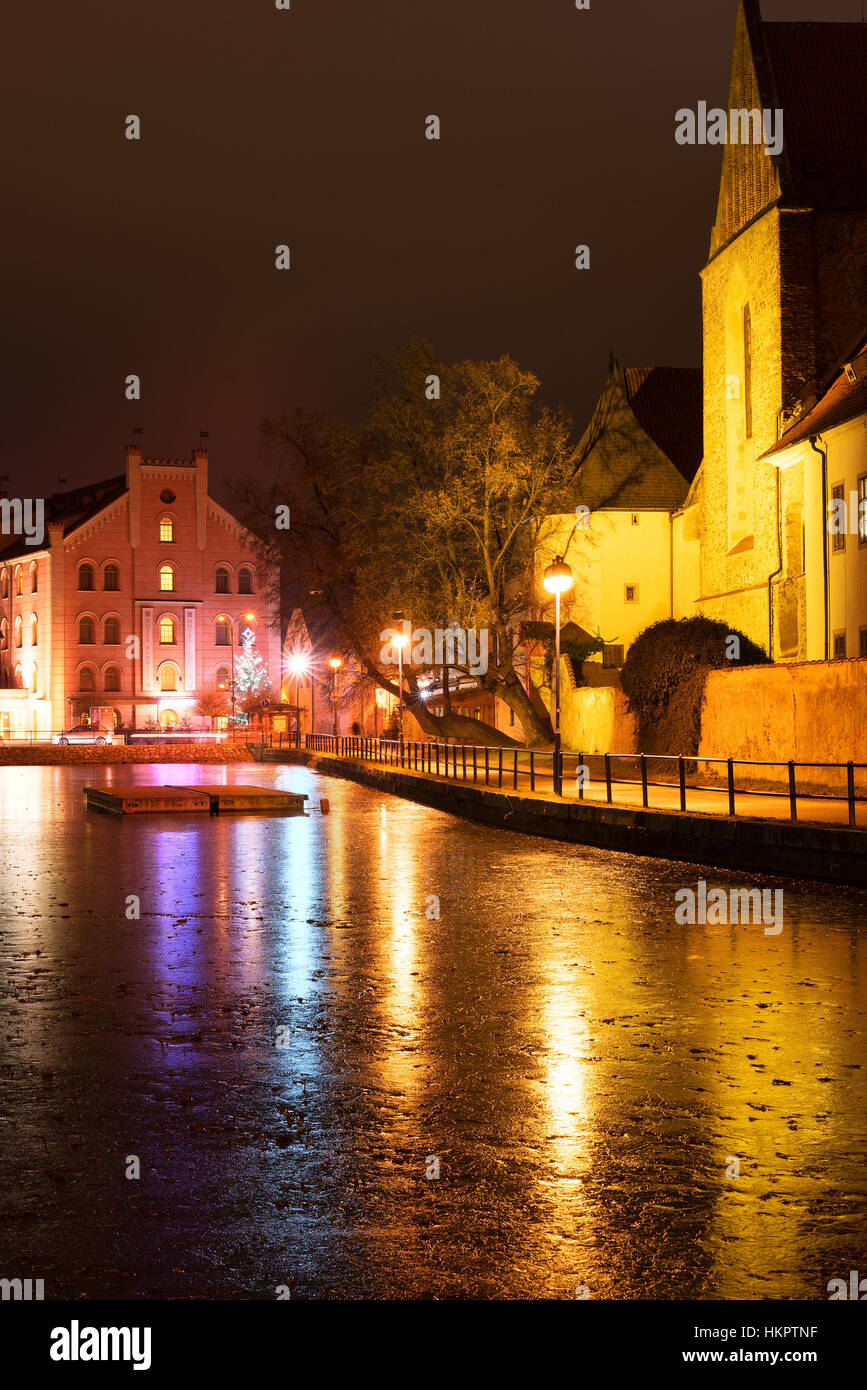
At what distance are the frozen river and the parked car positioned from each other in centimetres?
6527

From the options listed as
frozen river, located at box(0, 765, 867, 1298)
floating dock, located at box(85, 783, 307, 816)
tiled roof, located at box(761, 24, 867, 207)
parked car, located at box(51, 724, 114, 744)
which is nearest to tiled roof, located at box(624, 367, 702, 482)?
tiled roof, located at box(761, 24, 867, 207)

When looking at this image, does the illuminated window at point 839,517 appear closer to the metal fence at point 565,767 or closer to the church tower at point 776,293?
the church tower at point 776,293

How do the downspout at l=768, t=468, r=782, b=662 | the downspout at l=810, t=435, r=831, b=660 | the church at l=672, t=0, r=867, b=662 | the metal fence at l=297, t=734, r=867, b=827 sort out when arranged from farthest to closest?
the downspout at l=768, t=468, r=782, b=662, the church at l=672, t=0, r=867, b=662, the downspout at l=810, t=435, r=831, b=660, the metal fence at l=297, t=734, r=867, b=827

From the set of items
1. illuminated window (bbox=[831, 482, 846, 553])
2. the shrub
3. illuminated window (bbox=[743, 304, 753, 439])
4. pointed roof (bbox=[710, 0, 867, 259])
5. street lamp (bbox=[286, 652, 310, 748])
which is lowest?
the shrub

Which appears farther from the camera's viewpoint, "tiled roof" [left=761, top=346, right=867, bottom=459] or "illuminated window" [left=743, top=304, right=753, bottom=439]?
"illuminated window" [left=743, top=304, right=753, bottom=439]

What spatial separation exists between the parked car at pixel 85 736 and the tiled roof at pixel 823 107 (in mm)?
47006

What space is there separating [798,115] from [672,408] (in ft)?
64.4

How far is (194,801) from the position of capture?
30.2 metres

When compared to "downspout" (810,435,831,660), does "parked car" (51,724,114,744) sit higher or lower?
lower

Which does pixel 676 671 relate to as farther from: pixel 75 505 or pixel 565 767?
pixel 75 505

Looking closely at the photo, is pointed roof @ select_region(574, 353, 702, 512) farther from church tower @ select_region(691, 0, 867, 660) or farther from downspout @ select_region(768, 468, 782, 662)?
downspout @ select_region(768, 468, 782, 662)

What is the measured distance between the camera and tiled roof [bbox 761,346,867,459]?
37.3m
